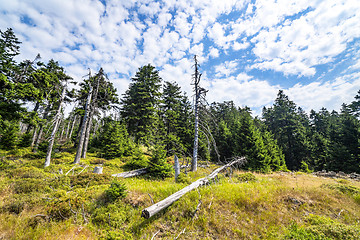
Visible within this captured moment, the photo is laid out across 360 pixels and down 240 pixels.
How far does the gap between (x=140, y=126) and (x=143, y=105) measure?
11.5ft

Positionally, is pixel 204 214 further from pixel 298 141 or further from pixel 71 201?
pixel 298 141

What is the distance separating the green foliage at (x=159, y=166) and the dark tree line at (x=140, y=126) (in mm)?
76

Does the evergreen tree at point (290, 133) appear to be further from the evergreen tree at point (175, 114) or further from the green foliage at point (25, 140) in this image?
the green foliage at point (25, 140)

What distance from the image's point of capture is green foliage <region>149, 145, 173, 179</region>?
1099 centimetres

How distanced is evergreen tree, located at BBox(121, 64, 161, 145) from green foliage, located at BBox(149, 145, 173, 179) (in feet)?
34.2

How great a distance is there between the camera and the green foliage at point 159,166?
36.1 ft

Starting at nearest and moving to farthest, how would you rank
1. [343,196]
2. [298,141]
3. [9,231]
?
[9,231] → [343,196] → [298,141]

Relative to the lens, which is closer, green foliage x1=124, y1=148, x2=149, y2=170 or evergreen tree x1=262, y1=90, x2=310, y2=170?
green foliage x1=124, y1=148, x2=149, y2=170

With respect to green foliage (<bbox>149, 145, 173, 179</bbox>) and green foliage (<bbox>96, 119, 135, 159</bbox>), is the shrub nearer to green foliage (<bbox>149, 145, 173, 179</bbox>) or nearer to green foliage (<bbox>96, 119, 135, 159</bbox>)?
green foliage (<bbox>149, 145, 173, 179</bbox>)

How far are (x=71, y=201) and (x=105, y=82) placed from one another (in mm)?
15298

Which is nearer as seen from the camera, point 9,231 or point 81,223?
point 9,231

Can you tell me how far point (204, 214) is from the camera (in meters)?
5.29

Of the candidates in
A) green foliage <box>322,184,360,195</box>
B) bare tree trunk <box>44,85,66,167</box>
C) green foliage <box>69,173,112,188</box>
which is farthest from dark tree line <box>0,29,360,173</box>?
green foliage <box>322,184,360,195</box>

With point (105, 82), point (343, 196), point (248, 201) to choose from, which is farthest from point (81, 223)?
point (105, 82)
